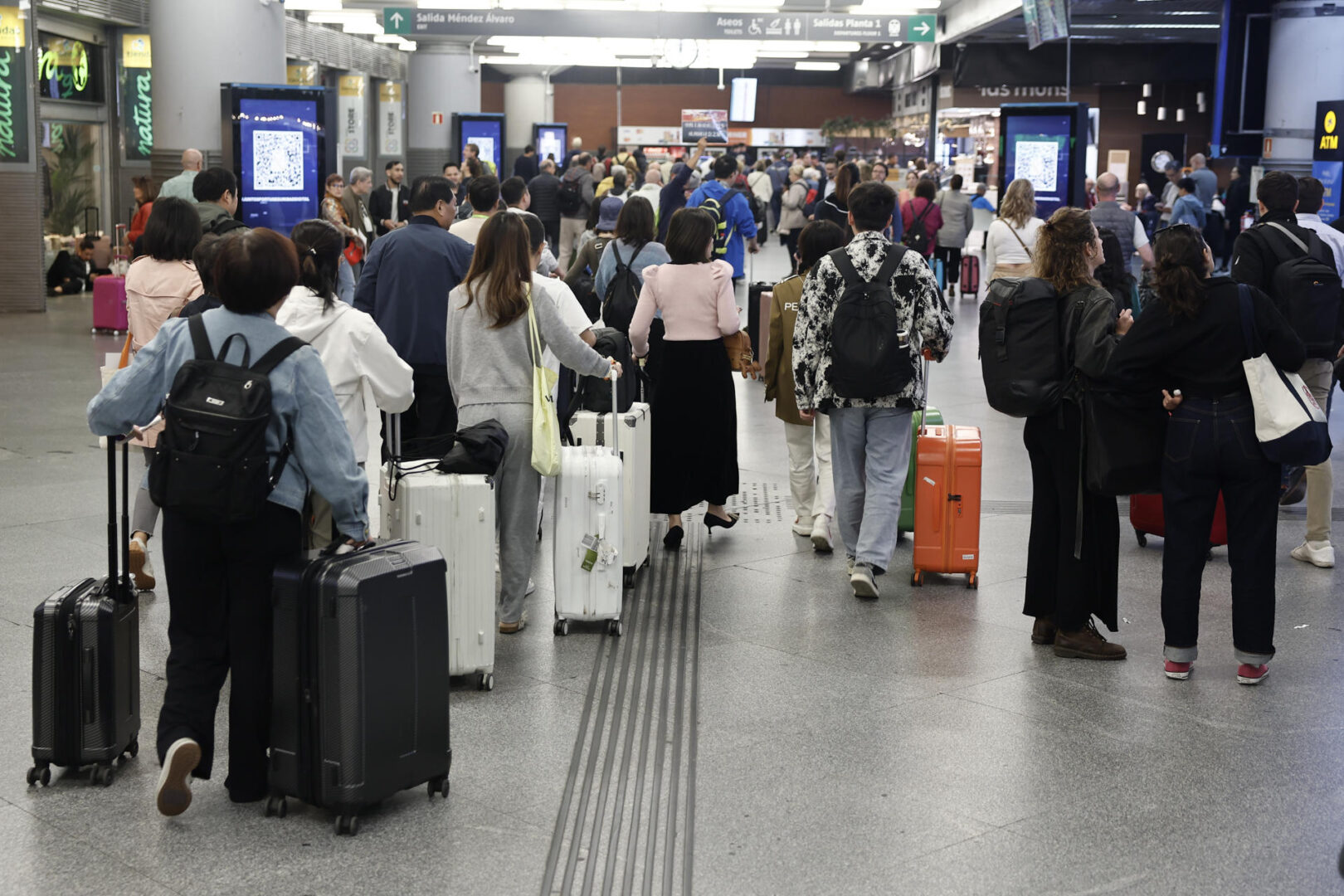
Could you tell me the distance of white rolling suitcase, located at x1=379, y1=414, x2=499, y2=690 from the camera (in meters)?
4.49

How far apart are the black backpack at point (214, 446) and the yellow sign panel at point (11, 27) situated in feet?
45.5

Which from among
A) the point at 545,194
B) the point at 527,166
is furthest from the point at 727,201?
the point at 527,166

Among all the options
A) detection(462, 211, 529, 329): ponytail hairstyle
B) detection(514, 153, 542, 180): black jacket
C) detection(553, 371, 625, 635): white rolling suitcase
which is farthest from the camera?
detection(514, 153, 542, 180): black jacket

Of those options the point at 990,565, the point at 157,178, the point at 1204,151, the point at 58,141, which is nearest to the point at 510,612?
the point at 990,565

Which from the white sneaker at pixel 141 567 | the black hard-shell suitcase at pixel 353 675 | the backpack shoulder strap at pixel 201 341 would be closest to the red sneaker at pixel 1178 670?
the black hard-shell suitcase at pixel 353 675

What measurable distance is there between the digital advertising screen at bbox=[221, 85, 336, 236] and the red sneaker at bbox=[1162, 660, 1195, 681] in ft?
32.9

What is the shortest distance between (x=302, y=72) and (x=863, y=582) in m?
23.7

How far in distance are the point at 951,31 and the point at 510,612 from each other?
2539 cm

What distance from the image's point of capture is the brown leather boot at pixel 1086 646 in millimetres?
5039

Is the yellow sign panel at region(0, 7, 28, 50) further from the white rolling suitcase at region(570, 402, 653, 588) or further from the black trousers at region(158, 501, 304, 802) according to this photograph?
the black trousers at region(158, 501, 304, 802)

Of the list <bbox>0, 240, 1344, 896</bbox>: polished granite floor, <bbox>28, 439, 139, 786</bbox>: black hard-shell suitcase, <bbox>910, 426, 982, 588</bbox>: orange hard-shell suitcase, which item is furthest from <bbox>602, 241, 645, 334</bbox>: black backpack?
<bbox>28, 439, 139, 786</bbox>: black hard-shell suitcase

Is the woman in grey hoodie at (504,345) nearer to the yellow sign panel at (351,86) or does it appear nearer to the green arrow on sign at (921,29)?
the green arrow on sign at (921,29)

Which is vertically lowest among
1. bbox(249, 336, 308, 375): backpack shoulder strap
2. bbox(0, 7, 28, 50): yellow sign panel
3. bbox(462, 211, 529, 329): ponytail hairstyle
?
bbox(249, 336, 308, 375): backpack shoulder strap

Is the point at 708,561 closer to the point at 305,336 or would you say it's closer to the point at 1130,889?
the point at 305,336
